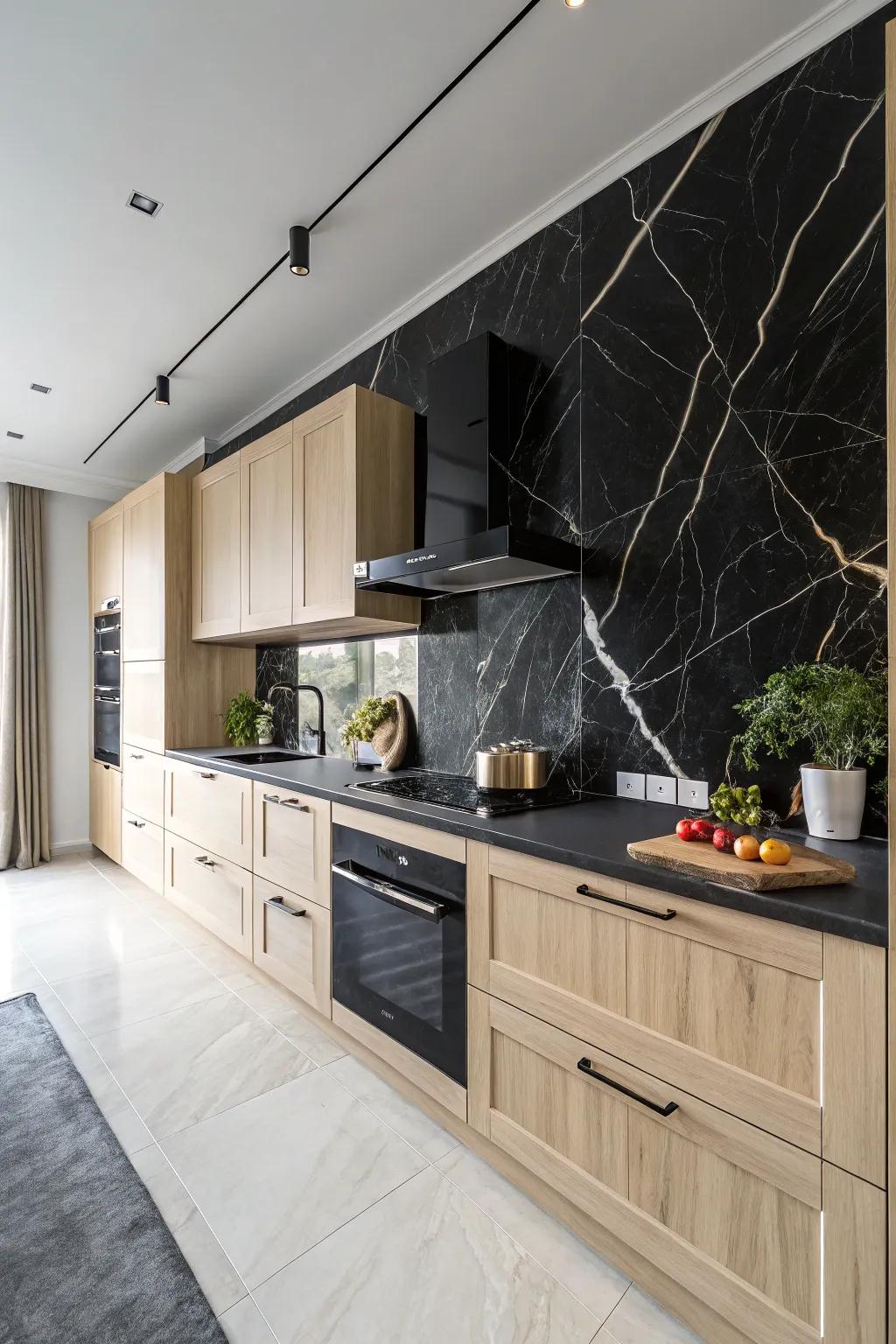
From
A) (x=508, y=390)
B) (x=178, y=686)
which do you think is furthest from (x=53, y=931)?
(x=508, y=390)

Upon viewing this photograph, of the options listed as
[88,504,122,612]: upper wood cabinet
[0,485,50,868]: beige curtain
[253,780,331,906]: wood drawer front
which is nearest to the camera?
[253,780,331,906]: wood drawer front

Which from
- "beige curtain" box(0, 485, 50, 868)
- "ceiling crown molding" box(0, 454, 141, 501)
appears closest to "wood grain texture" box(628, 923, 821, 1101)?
"beige curtain" box(0, 485, 50, 868)

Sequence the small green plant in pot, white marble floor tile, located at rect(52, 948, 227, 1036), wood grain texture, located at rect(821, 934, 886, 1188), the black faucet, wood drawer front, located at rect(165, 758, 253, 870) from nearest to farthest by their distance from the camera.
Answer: wood grain texture, located at rect(821, 934, 886, 1188), white marble floor tile, located at rect(52, 948, 227, 1036), wood drawer front, located at rect(165, 758, 253, 870), the black faucet, the small green plant in pot

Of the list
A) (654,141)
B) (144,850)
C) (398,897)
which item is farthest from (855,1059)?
(144,850)

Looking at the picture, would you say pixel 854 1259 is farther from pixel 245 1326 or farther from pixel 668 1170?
pixel 245 1326

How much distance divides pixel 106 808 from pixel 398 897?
3347 millimetres

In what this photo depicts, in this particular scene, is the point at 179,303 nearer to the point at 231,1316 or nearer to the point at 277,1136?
the point at 277,1136

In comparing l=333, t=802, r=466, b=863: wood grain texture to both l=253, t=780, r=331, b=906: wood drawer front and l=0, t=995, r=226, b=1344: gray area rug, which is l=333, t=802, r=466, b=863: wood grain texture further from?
l=0, t=995, r=226, b=1344: gray area rug

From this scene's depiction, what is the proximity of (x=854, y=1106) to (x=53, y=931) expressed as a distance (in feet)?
11.7

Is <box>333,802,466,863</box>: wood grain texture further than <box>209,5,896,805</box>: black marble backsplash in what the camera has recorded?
Yes

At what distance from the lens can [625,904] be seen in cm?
132

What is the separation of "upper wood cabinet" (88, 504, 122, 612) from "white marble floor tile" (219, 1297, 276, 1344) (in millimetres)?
3709

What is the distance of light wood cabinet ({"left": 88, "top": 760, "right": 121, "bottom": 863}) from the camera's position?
14.0 ft

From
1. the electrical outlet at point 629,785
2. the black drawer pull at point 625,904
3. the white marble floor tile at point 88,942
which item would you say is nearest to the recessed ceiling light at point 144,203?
the electrical outlet at point 629,785
